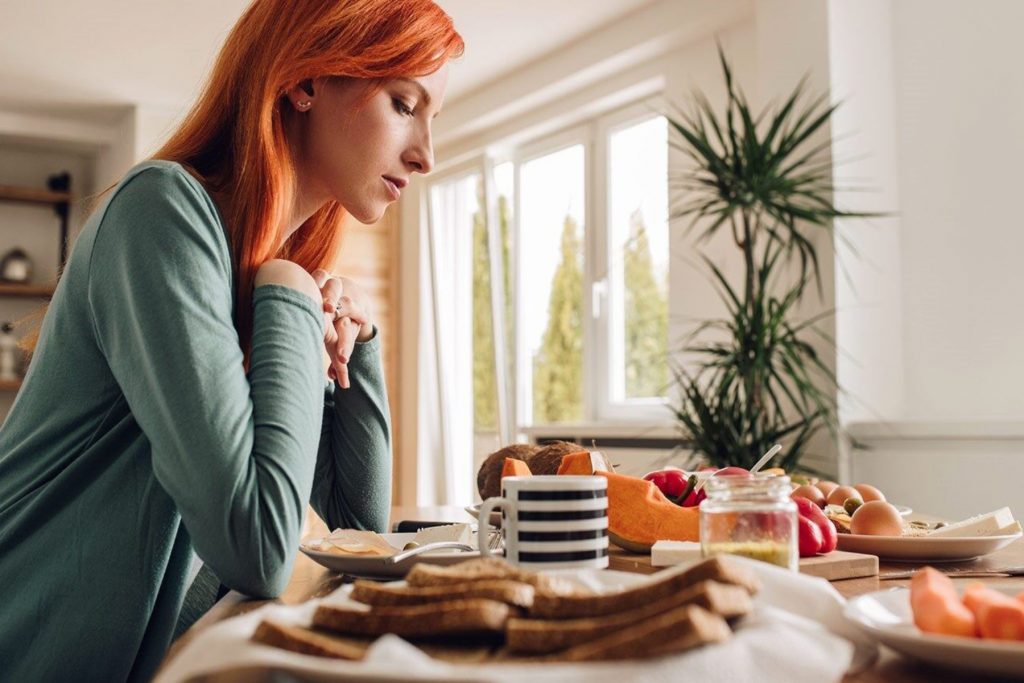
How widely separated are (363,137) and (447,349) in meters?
4.87

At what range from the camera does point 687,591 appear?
0.55m

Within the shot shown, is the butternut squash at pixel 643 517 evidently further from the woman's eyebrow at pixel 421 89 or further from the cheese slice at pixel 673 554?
the woman's eyebrow at pixel 421 89

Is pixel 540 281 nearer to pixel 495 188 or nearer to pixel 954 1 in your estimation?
pixel 495 188

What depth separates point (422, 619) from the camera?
583mm

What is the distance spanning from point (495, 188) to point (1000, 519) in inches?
188

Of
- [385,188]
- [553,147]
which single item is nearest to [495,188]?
[553,147]

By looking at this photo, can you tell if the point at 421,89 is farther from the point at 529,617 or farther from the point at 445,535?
the point at 529,617

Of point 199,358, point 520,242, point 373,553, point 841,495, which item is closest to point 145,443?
point 199,358

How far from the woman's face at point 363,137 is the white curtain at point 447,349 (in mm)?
4698

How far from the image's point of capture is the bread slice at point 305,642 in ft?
1.76

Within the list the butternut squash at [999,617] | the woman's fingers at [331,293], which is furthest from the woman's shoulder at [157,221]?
the butternut squash at [999,617]

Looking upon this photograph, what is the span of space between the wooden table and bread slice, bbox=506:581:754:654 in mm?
91

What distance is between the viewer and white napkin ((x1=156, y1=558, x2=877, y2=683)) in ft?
1.56

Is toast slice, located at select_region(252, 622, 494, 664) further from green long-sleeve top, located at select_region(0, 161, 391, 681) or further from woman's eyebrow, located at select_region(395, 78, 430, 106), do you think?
woman's eyebrow, located at select_region(395, 78, 430, 106)
